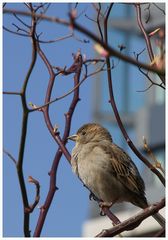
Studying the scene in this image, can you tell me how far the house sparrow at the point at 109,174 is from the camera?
4.19m

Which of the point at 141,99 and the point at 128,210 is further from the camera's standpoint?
the point at 141,99

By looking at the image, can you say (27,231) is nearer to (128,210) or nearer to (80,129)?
(80,129)

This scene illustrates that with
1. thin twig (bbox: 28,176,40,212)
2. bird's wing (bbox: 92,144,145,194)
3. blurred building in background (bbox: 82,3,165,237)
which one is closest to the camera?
thin twig (bbox: 28,176,40,212)

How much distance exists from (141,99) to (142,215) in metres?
31.6

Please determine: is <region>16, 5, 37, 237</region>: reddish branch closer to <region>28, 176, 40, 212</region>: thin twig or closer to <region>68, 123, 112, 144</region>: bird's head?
<region>28, 176, 40, 212</region>: thin twig

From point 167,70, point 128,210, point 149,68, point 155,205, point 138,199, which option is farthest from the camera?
point 128,210

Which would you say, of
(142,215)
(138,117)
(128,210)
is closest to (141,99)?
(138,117)

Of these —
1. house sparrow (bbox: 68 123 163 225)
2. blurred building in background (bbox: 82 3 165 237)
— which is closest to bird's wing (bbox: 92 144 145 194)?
house sparrow (bbox: 68 123 163 225)

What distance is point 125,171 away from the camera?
13.9 feet

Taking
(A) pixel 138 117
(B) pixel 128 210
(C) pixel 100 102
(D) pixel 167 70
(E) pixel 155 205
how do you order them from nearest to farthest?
(D) pixel 167 70, (E) pixel 155 205, (B) pixel 128 210, (A) pixel 138 117, (C) pixel 100 102

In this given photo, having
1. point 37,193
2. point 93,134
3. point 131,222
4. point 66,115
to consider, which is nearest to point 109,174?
point 93,134

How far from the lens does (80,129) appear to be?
15.4 ft

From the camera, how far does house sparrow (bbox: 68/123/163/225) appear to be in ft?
13.8

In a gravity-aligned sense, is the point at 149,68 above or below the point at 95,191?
above
